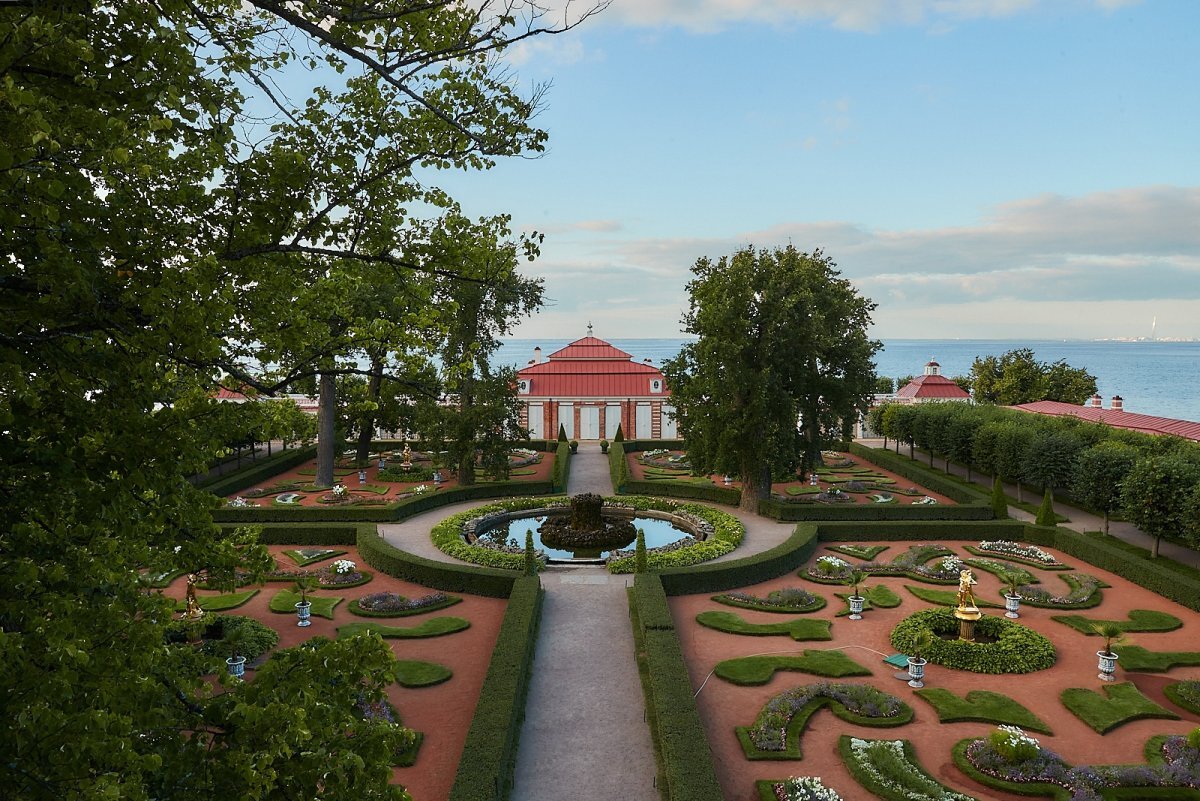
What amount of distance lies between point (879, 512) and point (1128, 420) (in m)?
19.8

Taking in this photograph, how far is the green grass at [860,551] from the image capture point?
26.8 meters

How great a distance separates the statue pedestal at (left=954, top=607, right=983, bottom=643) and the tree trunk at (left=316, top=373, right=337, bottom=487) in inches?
1100

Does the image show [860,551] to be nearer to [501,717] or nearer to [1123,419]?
[501,717]

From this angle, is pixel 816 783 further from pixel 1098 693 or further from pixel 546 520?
pixel 546 520

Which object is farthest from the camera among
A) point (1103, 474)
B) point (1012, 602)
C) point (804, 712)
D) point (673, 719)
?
point (1103, 474)

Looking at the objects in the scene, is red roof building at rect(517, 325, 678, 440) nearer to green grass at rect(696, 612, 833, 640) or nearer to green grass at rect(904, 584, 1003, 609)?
green grass at rect(904, 584, 1003, 609)

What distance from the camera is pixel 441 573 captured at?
75.7ft

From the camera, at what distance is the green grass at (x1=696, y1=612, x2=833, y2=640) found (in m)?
19.2

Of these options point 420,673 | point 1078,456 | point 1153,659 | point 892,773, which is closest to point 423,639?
point 420,673

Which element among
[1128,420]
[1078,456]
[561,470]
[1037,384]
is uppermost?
[1037,384]

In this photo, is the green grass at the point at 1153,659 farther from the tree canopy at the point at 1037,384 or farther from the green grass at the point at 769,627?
the tree canopy at the point at 1037,384

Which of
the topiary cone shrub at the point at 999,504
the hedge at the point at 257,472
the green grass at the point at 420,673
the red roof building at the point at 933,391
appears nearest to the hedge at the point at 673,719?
the green grass at the point at 420,673

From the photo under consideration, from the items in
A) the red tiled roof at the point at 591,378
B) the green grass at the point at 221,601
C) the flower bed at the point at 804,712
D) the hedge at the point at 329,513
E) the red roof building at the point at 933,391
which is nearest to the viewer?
the flower bed at the point at 804,712

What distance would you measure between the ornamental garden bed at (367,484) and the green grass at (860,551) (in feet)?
56.9
